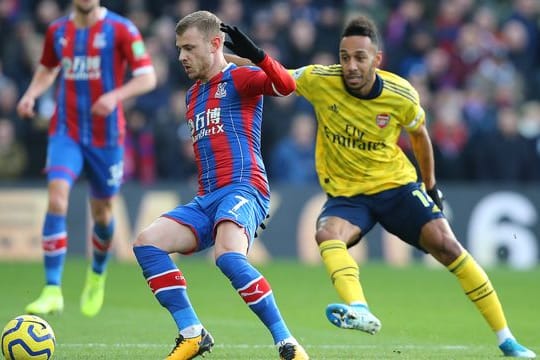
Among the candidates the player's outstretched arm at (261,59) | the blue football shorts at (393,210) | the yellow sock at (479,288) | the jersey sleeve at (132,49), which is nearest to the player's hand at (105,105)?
the jersey sleeve at (132,49)

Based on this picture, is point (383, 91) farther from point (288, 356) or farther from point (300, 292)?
point (300, 292)

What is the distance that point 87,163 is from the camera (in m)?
11.3

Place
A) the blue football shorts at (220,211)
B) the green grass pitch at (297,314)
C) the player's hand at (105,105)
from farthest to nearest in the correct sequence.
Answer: the player's hand at (105,105) < the green grass pitch at (297,314) < the blue football shorts at (220,211)

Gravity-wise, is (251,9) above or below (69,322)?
above

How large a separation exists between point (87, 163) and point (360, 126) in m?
3.52

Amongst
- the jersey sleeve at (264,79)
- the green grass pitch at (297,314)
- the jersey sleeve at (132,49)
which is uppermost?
the jersey sleeve at (264,79)

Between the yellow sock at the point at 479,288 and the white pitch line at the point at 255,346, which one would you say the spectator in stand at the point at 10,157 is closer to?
the white pitch line at the point at 255,346

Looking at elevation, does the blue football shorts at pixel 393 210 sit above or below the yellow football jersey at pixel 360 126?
below

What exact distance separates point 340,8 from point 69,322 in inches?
481

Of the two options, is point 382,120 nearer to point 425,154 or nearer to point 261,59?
point 425,154

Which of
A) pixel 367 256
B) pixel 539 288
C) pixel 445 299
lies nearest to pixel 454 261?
pixel 445 299

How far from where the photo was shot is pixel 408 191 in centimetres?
872

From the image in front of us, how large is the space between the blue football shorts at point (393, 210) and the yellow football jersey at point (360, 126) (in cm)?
7

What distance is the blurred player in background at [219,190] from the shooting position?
7340 millimetres
